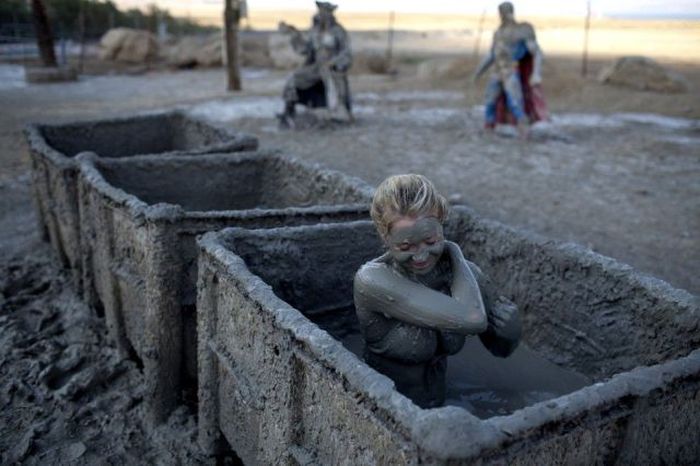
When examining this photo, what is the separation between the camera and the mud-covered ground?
3.65 m

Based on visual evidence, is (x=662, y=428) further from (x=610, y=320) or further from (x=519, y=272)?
(x=519, y=272)

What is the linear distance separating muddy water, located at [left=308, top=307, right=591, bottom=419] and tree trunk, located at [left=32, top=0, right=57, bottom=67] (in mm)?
15318

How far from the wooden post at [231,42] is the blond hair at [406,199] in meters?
13.5

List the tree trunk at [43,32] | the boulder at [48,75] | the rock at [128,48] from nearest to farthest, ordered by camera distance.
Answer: the tree trunk at [43,32]
the boulder at [48,75]
the rock at [128,48]

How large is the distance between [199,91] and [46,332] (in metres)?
12.6

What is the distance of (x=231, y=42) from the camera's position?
15.2m

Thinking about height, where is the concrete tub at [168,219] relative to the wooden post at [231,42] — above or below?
below

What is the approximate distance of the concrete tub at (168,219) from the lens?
3447mm

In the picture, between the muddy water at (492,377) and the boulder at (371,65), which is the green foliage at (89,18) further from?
the muddy water at (492,377)

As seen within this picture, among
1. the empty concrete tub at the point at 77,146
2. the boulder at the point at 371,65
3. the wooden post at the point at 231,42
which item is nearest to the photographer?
the empty concrete tub at the point at 77,146

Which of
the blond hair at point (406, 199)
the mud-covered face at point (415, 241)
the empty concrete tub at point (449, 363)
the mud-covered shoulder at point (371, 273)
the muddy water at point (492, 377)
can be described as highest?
the blond hair at point (406, 199)

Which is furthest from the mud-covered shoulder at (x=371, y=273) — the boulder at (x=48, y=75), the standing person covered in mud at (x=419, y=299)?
the boulder at (x=48, y=75)

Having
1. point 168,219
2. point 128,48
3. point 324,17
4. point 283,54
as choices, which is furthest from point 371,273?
point 128,48

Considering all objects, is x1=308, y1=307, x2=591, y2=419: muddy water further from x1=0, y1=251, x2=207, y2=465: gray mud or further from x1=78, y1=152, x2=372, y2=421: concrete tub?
x1=0, y1=251, x2=207, y2=465: gray mud
